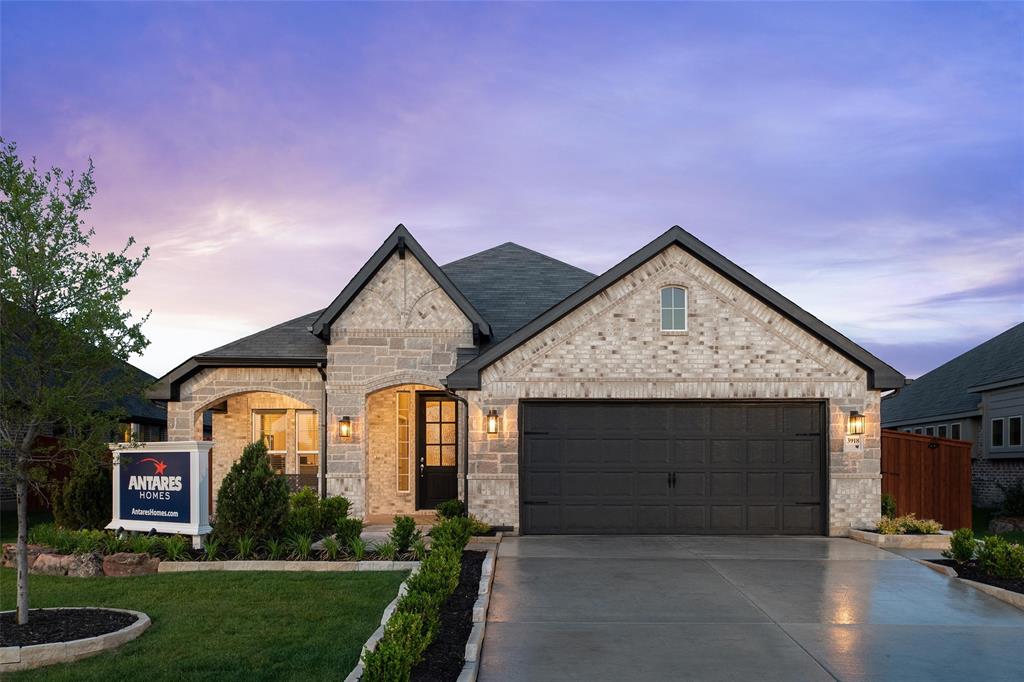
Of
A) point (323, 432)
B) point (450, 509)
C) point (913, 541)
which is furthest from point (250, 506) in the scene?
point (913, 541)

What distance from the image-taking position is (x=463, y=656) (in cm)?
788

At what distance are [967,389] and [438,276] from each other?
67.5 ft

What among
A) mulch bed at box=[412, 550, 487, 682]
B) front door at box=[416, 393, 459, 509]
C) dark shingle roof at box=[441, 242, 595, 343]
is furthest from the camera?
dark shingle roof at box=[441, 242, 595, 343]

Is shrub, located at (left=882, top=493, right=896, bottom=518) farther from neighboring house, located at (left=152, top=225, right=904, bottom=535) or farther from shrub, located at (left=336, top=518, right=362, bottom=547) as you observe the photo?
shrub, located at (left=336, top=518, right=362, bottom=547)

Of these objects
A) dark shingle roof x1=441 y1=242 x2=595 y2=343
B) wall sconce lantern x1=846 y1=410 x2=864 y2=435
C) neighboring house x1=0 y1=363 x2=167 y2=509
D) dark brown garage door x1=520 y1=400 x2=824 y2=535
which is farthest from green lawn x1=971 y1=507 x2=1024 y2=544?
neighboring house x1=0 y1=363 x2=167 y2=509

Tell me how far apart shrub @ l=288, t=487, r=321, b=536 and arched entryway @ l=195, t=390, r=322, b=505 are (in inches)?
145

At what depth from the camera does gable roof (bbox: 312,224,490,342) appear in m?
17.9

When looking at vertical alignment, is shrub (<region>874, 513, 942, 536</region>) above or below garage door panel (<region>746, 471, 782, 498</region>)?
below

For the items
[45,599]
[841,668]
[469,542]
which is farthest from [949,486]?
[45,599]

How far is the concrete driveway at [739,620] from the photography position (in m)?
7.83

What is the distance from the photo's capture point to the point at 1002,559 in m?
11.7

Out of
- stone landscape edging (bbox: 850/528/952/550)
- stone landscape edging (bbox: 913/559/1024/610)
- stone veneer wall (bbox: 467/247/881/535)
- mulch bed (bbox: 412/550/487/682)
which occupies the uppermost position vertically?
stone veneer wall (bbox: 467/247/881/535)

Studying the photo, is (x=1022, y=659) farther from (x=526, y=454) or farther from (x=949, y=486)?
(x=949, y=486)

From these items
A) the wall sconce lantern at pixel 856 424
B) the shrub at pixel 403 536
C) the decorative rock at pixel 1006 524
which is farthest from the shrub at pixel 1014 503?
the shrub at pixel 403 536
